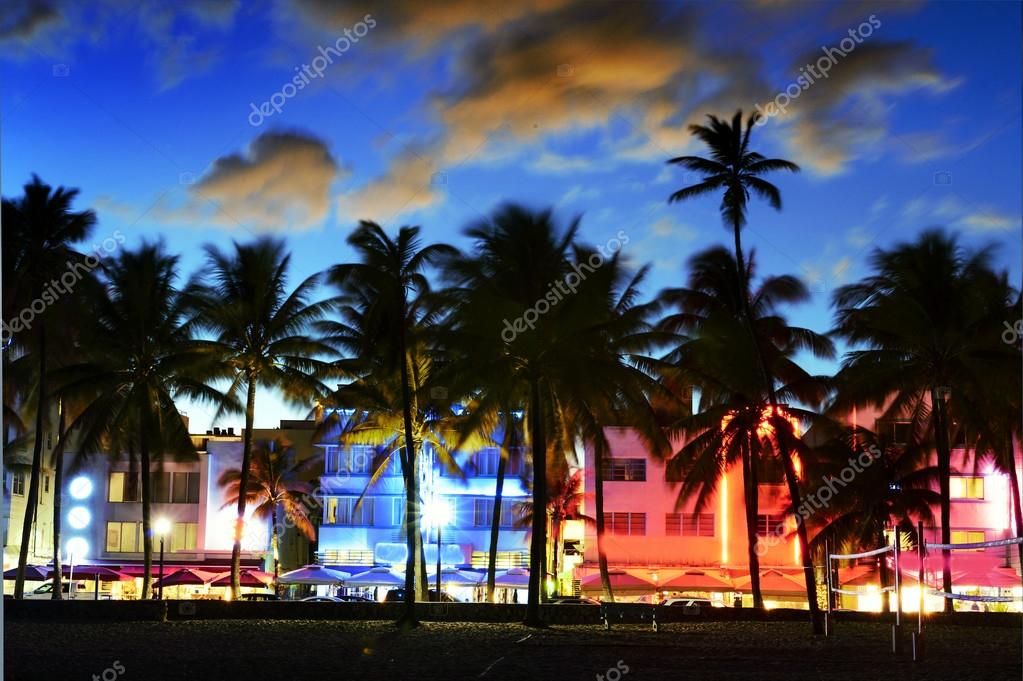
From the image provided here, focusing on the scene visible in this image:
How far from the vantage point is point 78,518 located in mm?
55562

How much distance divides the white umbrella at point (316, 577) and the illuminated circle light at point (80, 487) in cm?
1546

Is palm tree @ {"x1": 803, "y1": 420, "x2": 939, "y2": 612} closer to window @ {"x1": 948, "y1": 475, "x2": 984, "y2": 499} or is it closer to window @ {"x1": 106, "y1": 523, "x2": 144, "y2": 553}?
window @ {"x1": 948, "y1": 475, "x2": 984, "y2": 499}

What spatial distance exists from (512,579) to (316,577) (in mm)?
7728

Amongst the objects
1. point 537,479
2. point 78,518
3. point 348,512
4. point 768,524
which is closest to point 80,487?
point 78,518

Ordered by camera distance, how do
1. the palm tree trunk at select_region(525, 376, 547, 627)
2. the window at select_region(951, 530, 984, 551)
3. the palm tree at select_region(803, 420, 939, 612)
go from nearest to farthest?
the palm tree trunk at select_region(525, 376, 547, 627), the palm tree at select_region(803, 420, 939, 612), the window at select_region(951, 530, 984, 551)

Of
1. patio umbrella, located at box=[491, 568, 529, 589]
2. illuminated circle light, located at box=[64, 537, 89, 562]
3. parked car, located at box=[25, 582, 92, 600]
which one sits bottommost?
parked car, located at box=[25, 582, 92, 600]

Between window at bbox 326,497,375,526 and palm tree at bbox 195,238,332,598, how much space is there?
17.6 meters

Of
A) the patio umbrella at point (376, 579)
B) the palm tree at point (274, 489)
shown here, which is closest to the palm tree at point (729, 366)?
the patio umbrella at point (376, 579)

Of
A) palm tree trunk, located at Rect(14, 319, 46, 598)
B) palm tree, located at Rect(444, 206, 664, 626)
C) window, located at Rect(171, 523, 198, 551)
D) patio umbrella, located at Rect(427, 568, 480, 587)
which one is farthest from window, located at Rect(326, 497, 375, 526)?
palm tree, located at Rect(444, 206, 664, 626)

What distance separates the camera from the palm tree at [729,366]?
3416cm

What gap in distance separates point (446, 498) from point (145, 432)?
67.4 ft

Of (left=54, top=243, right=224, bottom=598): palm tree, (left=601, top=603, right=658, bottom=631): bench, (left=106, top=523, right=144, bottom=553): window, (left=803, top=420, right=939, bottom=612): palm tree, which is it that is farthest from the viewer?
(left=106, top=523, right=144, bottom=553): window

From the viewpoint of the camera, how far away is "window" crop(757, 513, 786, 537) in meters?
46.2

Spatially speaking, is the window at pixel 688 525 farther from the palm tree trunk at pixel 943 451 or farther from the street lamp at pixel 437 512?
the palm tree trunk at pixel 943 451
